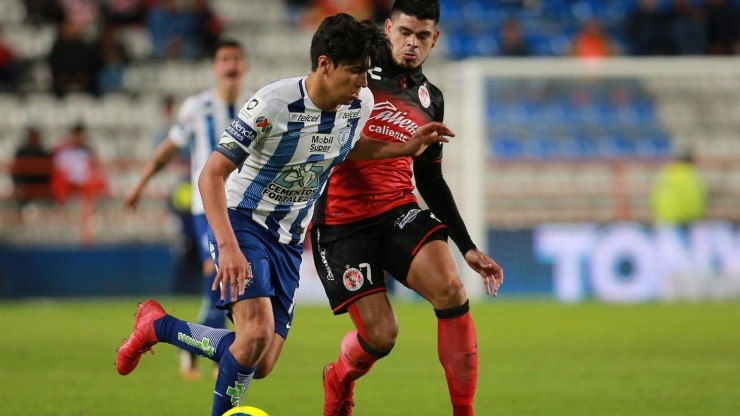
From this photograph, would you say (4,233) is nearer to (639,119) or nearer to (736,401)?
(639,119)

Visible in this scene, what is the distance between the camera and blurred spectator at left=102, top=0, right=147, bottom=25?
824 inches

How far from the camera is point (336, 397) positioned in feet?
22.2

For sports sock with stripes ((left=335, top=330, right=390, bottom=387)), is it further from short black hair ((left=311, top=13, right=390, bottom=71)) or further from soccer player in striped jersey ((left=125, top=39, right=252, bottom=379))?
soccer player in striped jersey ((left=125, top=39, right=252, bottom=379))

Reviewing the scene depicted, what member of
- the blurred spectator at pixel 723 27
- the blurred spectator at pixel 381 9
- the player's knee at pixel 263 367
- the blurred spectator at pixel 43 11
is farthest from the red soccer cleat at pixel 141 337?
the blurred spectator at pixel 723 27

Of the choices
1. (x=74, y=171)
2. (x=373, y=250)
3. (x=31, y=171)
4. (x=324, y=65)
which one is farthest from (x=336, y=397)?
(x=31, y=171)

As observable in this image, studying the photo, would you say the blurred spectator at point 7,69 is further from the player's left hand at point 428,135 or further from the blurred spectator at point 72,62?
the player's left hand at point 428,135

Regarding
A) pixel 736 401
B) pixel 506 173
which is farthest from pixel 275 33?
pixel 736 401

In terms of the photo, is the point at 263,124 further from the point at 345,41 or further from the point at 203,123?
the point at 203,123

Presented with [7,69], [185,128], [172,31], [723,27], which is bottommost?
[185,128]

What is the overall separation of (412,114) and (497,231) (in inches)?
441

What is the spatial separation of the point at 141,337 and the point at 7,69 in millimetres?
14821

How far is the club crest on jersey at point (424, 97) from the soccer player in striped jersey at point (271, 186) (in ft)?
1.67

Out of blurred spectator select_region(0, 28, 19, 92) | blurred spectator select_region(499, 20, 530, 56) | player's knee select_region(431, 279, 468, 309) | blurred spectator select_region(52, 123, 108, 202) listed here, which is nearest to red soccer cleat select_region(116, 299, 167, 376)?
player's knee select_region(431, 279, 468, 309)

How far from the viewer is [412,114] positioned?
671 cm
